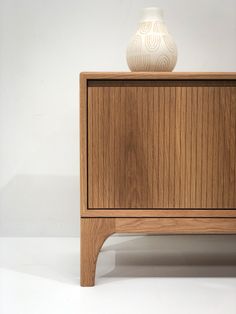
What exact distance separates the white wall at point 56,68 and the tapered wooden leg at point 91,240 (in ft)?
2.04

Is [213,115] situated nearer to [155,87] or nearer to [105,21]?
[155,87]

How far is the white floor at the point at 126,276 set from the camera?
1.23 meters

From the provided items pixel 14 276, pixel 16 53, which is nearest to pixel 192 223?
pixel 14 276

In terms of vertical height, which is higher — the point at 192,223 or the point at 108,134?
the point at 108,134

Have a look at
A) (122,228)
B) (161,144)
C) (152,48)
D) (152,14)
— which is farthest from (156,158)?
(152,14)

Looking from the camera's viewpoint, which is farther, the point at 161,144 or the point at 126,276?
the point at 126,276

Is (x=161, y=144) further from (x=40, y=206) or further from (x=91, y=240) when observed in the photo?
(x=40, y=206)

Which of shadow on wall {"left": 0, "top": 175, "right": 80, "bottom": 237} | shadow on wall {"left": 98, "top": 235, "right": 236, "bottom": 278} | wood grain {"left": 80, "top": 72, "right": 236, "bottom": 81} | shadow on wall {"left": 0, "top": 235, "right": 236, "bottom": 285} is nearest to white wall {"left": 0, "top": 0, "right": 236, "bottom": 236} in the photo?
shadow on wall {"left": 0, "top": 175, "right": 80, "bottom": 237}

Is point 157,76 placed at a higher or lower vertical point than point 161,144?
higher

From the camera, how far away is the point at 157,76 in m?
1.33

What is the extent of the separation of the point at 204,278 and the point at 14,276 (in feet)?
1.67

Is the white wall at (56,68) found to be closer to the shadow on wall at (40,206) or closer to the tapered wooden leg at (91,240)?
the shadow on wall at (40,206)

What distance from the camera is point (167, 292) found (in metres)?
1.32

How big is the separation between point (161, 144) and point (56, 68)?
2.38 feet
